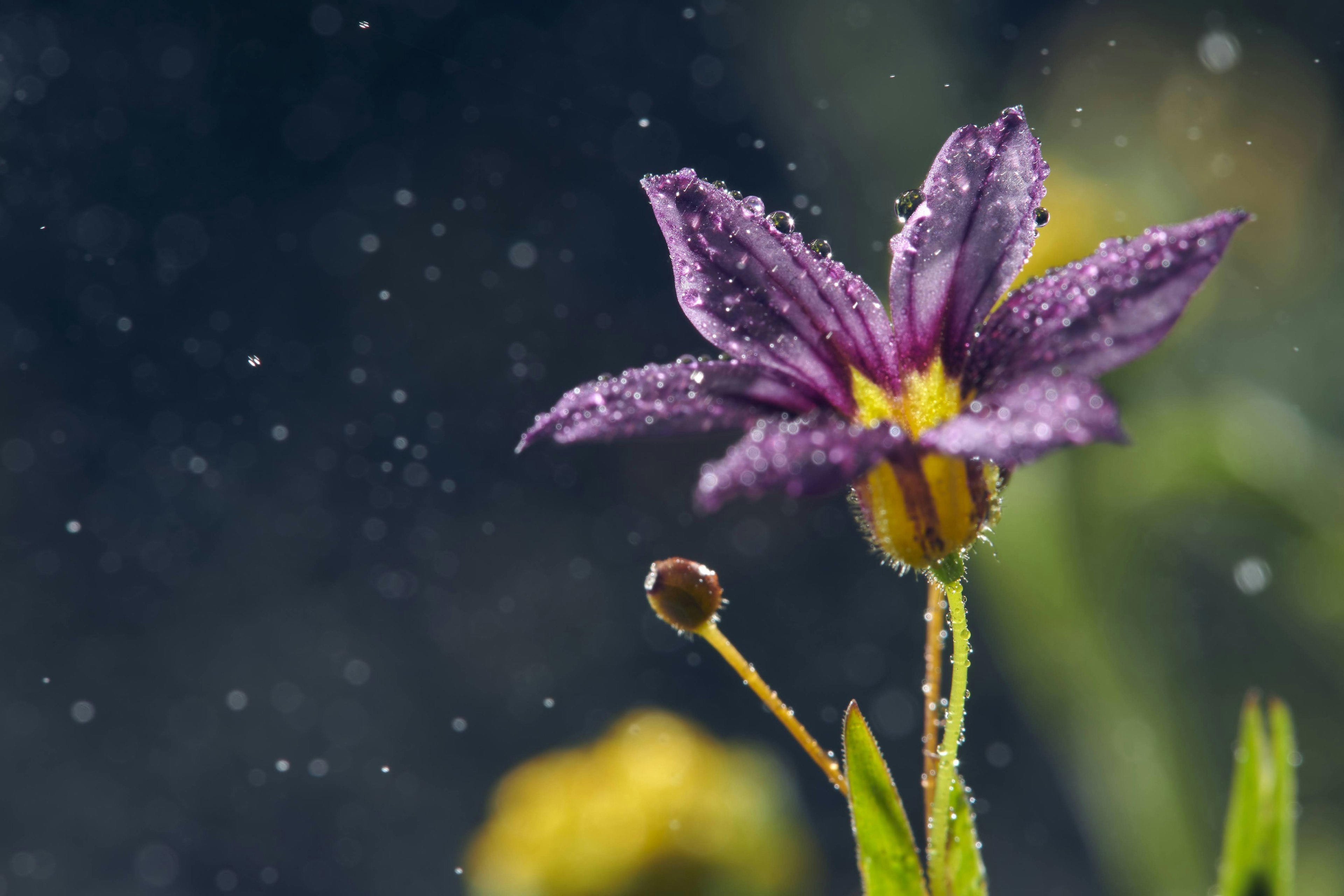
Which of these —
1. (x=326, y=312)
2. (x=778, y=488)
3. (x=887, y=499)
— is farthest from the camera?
(x=326, y=312)

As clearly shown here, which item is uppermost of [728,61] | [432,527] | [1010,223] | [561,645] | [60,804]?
[728,61]

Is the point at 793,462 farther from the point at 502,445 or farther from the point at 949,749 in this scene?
the point at 502,445

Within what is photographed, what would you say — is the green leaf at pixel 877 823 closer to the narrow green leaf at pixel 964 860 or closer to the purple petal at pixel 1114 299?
the narrow green leaf at pixel 964 860

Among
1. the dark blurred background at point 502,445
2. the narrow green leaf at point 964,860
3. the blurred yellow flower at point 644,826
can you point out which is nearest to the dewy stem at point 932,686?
the narrow green leaf at point 964,860

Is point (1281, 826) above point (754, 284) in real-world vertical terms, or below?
below

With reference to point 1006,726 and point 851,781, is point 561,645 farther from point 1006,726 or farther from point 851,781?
point 851,781

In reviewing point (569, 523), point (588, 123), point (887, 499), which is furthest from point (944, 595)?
point (569, 523)

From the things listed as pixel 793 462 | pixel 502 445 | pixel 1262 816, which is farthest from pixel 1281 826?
pixel 502 445
